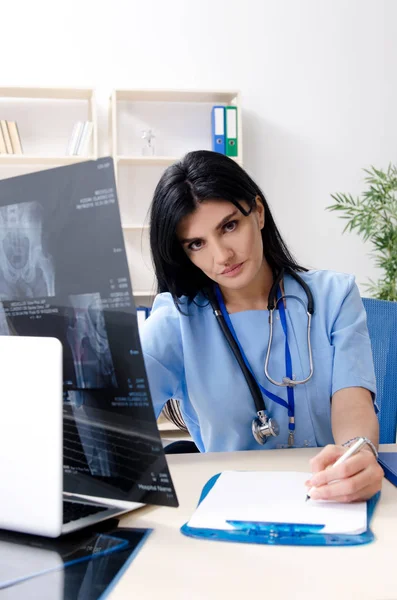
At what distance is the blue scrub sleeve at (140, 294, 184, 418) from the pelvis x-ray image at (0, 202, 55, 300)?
61 cm

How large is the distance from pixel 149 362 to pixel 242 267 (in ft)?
0.85

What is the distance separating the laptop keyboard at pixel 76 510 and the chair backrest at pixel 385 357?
34.8 inches

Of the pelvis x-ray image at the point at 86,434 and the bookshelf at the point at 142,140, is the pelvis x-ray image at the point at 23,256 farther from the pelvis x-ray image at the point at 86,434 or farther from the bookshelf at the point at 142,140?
the bookshelf at the point at 142,140

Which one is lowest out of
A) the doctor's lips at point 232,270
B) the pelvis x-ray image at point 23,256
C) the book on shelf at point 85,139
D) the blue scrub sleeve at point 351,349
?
the blue scrub sleeve at point 351,349

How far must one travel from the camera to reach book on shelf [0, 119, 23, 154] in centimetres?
353

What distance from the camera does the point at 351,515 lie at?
32.1 inches

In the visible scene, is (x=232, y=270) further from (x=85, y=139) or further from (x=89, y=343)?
(x=85, y=139)

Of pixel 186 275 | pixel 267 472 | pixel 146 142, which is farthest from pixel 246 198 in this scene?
pixel 146 142

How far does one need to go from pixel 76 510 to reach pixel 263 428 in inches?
20.9

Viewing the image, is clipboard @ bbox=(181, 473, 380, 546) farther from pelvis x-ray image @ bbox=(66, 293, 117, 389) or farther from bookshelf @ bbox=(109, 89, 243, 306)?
bookshelf @ bbox=(109, 89, 243, 306)

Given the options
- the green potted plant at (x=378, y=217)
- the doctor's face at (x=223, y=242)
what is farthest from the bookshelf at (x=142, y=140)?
the doctor's face at (x=223, y=242)

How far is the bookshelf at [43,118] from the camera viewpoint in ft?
12.2

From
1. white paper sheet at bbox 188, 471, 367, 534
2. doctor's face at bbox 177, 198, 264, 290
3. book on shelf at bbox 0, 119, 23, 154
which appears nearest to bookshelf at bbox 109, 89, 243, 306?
book on shelf at bbox 0, 119, 23, 154

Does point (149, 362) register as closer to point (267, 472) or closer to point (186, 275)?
point (186, 275)
